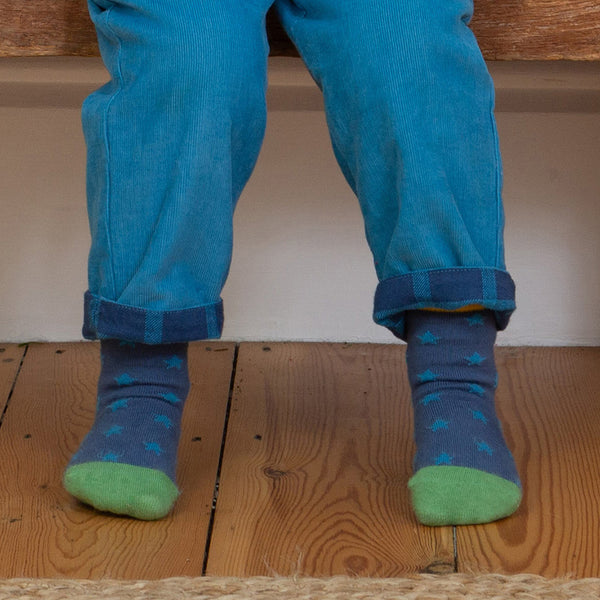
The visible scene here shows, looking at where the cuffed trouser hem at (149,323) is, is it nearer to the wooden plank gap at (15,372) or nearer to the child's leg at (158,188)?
the child's leg at (158,188)

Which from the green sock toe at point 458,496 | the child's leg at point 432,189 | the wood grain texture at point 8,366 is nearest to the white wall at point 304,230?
the wood grain texture at point 8,366

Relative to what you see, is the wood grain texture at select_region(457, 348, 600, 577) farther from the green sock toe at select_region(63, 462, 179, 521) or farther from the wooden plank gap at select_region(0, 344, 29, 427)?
the wooden plank gap at select_region(0, 344, 29, 427)

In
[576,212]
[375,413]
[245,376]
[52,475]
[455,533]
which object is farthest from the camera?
[576,212]

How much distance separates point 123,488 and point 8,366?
19.7 inches

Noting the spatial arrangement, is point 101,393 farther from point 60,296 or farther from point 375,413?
point 60,296

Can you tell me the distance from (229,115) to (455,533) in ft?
1.26

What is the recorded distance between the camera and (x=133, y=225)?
821mm

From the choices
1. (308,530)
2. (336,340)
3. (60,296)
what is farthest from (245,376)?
(308,530)

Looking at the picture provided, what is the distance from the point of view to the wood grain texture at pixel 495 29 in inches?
37.9

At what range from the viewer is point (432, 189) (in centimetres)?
81

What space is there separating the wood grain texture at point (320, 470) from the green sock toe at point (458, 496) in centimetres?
2

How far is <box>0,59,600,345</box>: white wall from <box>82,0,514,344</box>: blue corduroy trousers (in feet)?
1.46

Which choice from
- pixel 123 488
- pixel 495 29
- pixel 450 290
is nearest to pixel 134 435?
pixel 123 488

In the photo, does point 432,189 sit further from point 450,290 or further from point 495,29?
point 495,29
